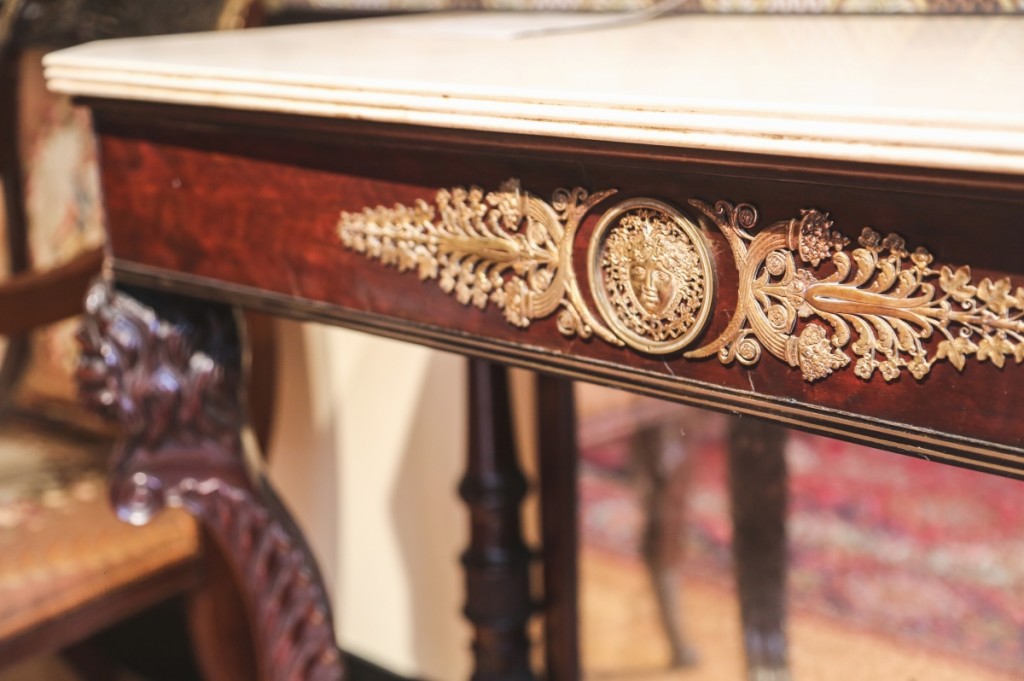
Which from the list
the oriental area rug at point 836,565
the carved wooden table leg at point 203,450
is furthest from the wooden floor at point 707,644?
the carved wooden table leg at point 203,450

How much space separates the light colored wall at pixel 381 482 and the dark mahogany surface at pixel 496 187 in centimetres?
42

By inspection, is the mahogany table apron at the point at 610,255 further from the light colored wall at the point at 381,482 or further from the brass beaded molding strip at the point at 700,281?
the light colored wall at the point at 381,482

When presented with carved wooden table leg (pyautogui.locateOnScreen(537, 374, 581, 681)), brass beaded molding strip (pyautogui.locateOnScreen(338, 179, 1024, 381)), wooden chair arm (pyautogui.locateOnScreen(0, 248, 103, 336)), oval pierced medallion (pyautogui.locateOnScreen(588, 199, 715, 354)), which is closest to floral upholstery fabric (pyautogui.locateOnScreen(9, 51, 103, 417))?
wooden chair arm (pyautogui.locateOnScreen(0, 248, 103, 336))

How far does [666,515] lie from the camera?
2.89 ft

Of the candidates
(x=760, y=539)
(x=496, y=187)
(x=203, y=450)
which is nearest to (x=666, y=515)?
(x=760, y=539)

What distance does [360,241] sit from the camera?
479mm

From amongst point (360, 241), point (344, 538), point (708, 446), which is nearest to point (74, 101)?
point (360, 241)

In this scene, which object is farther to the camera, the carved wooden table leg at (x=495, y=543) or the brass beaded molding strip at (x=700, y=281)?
the carved wooden table leg at (x=495, y=543)

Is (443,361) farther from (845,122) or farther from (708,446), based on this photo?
(845,122)

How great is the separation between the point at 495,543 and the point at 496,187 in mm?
469

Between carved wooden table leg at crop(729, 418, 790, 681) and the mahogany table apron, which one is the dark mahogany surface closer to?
the mahogany table apron

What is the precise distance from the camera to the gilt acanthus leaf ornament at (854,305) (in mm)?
319

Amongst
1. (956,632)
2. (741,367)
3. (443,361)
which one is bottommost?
(956,632)

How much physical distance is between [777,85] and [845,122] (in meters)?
0.05
